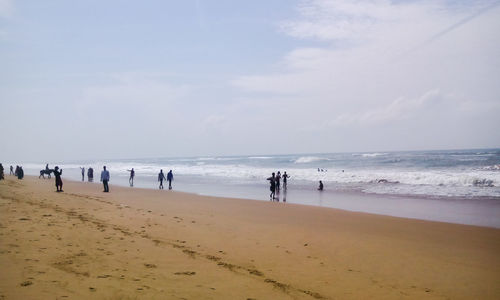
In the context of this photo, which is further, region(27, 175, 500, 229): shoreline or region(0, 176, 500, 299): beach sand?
region(27, 175, 500, 229): shoreline

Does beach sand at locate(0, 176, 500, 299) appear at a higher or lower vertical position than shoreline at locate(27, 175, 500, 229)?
higher

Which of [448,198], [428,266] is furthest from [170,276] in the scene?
[448,198]

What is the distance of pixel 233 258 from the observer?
7.84 m

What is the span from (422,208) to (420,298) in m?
12.7

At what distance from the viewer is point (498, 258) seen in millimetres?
8742

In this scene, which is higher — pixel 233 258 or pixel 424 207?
pixel 233 258

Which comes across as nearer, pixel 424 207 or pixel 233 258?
pixel 233 258

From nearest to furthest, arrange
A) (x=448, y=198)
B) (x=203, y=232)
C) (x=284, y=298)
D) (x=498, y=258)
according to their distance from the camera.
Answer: (x=284, y=298) → (x=498, y=258) → (x=203, y=232) → (x=448, y=198)

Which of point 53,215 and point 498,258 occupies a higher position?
point 53,215

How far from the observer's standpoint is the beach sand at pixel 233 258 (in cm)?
539

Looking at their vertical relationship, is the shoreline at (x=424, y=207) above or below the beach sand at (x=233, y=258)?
below

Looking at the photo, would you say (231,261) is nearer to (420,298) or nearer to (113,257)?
(113,257)

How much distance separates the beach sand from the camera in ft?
17.7

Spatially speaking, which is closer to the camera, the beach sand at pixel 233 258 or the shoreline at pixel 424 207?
the beach sand at pixel 233 258
